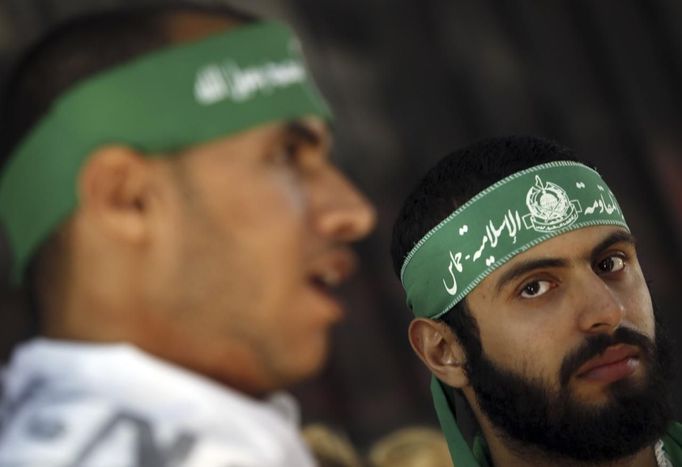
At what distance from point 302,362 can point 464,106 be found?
2.20 feet

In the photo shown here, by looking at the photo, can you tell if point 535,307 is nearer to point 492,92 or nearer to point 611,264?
point 611,264

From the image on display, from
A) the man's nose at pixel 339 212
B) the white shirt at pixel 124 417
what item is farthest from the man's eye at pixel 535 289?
the man's nose at pixel 339 212

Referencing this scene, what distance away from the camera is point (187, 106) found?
1.26 m

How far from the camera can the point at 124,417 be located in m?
1.13

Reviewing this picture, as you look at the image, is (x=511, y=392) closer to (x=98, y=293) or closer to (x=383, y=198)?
(x=98, y=293)

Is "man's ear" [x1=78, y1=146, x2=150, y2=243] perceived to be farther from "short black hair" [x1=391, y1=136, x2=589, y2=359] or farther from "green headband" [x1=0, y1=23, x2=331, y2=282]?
"short black hair" [x1=391, y1=136, x2=589, y2=359]

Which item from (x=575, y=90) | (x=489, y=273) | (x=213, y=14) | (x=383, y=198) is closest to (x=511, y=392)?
(x=489, y=273)

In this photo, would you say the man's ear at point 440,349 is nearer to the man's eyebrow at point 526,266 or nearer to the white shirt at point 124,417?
the man's eyebrow at point 526,266

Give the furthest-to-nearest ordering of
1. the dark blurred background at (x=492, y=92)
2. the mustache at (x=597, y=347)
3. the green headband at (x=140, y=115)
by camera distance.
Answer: the dark blurred background at (x=492, y=92), the green headband at (x=140, y=115), the mustache at (x=597, y=347)

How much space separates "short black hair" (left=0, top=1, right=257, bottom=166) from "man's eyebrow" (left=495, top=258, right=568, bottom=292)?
777 millimetres

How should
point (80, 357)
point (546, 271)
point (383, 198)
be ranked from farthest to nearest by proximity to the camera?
point (383, 198), point (80, 357), point (546, 271)

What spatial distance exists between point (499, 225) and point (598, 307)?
68 millimetres

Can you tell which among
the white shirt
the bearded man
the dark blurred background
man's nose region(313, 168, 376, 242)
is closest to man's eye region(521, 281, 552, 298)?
the bearded man

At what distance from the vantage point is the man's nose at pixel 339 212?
1.28 metres
